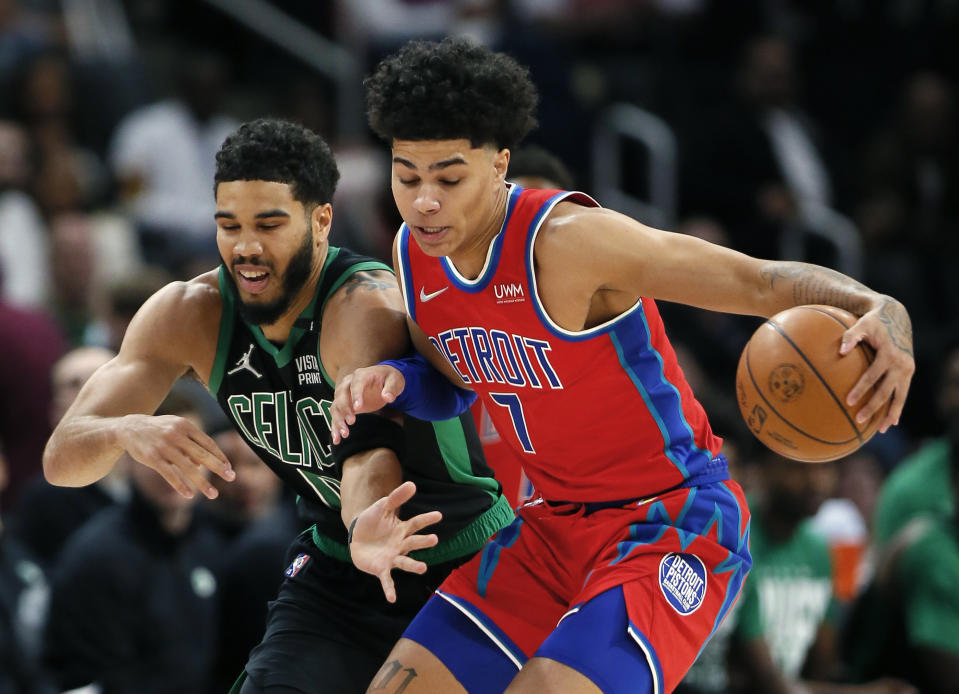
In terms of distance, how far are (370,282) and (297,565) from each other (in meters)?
1.03

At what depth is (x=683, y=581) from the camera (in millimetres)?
4309

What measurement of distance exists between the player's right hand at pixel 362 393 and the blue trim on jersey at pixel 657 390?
0.68 metres

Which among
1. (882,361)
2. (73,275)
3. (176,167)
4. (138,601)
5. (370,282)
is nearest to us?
(882,361)

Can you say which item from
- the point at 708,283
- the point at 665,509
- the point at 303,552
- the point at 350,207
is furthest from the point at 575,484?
the point at 350,207

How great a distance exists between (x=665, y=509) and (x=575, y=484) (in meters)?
0.29

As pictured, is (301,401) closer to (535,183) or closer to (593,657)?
(593,657)

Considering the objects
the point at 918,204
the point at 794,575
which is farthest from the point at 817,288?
the point at 918,204

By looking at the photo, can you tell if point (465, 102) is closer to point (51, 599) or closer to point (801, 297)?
point (801, 297)

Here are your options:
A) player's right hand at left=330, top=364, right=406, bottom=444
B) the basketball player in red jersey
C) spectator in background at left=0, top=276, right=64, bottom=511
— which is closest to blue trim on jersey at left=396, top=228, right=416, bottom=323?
the basketball player in red jersey

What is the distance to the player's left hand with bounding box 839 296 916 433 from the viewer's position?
3918 mm

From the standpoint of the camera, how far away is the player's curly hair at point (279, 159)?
470cm

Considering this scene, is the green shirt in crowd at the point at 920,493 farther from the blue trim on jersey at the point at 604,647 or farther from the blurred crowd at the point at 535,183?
the blue trim on jersey at the point at 604,647

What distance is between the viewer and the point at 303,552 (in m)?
5.13

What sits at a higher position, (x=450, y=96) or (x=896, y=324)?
(x=450, y=96)
